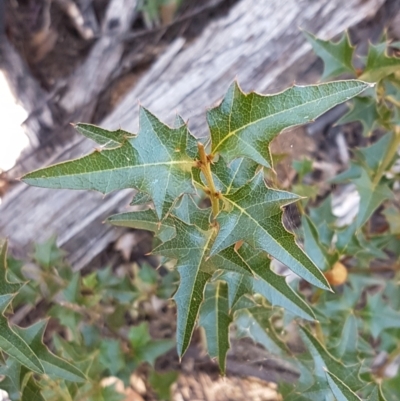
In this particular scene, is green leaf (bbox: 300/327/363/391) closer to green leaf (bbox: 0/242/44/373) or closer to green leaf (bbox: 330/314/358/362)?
green leaf (bbox: 330/314/358/362)

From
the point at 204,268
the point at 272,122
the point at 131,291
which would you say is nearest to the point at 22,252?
the point at 131,291

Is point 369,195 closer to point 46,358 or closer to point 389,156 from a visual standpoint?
point 389,156

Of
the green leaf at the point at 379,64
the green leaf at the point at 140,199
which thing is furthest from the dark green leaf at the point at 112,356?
the green leaf at the point at 379,64

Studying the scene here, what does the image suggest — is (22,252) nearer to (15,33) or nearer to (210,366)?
(210,366)

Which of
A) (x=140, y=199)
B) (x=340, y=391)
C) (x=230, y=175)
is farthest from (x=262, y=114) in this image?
(x=340, y=391)

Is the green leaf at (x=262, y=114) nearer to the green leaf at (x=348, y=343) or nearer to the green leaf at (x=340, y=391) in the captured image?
the green leaf at (x=340, y=391)

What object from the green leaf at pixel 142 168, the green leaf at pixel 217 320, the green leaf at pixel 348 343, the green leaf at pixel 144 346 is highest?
the green leaf at pixel 142 168

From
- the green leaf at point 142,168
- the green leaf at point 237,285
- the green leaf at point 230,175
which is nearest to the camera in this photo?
the green leaf at point 142,168
